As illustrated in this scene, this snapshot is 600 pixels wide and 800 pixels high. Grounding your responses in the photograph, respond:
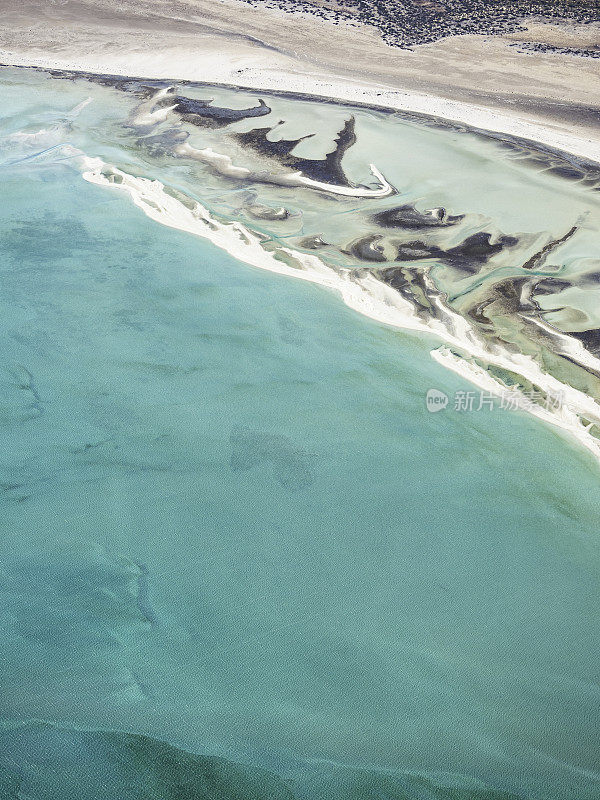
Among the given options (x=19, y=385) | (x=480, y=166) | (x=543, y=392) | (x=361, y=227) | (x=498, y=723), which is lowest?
(x=498, y=723)

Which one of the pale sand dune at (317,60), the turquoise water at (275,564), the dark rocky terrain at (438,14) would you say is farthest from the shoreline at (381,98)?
the turquoise water at (275,564)

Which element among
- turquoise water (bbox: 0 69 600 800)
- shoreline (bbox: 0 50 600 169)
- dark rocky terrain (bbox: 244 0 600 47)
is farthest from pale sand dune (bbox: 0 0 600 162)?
turquoise water (bbox: 0 69 600 800)

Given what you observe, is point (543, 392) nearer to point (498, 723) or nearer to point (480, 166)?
point (498, 723)

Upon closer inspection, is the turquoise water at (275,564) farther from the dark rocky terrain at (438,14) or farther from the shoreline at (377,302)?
the dark rocky terrain at (438,14)

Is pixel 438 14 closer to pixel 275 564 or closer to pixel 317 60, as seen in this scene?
pixel 317 60

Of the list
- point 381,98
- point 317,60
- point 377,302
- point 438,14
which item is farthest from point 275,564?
point 438,14

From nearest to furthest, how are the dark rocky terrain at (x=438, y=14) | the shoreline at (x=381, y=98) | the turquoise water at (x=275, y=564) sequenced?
the turquoise water at (x=275, y=564), the shoreline at (x=381, y=98), the dark rocky terrain at (x=438, y=14)

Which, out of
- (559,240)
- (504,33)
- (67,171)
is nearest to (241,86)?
(67,171)
